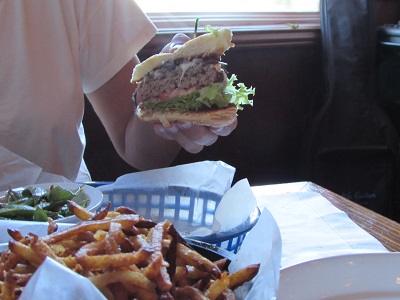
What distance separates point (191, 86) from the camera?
1.64m

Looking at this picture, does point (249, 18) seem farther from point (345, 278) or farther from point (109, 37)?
point (345, 278)

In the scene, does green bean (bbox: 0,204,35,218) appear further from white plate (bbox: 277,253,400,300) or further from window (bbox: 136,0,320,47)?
window (bbox: 136,0,320,47)

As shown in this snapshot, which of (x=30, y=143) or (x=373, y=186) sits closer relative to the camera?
(x=30, y=143)

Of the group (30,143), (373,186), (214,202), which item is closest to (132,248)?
(214,202)

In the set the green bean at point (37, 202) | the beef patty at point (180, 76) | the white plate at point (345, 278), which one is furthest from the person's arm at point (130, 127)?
the white plate at point (345, 278)

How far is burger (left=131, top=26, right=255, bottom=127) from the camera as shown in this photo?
1592 millimetres

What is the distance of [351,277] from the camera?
0.82 m

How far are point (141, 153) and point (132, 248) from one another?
3.91 ft

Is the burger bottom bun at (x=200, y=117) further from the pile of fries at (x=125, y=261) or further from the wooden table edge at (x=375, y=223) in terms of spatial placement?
the pile of fries at (x=125, y=261)

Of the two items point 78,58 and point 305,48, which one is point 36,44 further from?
point 305,48

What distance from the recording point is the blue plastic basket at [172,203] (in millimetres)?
1353

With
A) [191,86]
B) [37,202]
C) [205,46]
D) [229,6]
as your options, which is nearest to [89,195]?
[37,202]

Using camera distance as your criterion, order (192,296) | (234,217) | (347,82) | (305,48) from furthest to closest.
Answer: (305,48) < (347,82) < (234,217) < (192,296)

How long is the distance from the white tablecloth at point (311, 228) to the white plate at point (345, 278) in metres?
0.29
